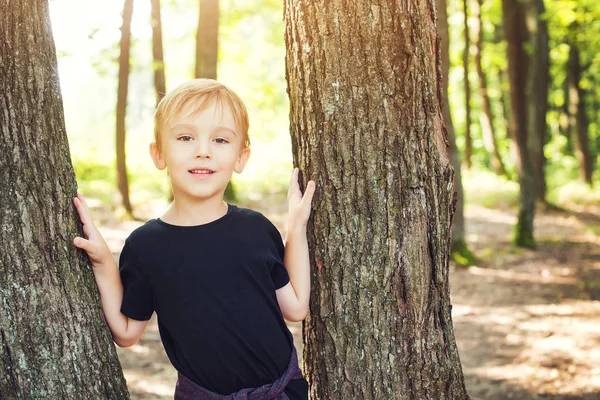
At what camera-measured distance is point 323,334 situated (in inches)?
100

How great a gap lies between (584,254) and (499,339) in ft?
14.7

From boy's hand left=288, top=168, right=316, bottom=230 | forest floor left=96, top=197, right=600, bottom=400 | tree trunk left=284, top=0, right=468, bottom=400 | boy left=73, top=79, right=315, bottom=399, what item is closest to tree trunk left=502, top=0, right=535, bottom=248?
forest floor left=96, top=197, right=600, bottom=400

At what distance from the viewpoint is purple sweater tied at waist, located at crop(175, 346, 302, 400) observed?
2.23 metres

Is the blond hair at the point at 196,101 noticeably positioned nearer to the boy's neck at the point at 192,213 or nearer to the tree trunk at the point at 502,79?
the boy's neck at the point at 192,213

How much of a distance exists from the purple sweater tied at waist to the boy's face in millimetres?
710

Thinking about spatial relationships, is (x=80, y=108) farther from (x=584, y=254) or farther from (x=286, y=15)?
(x=286, y=15)

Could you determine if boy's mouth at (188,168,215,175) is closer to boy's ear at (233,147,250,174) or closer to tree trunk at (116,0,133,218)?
boy's ear at (233,147,250,174)

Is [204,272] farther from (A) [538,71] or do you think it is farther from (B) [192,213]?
(A) [538,71]

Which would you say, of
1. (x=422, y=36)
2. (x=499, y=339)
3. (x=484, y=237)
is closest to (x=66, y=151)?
(x=422, y=36)

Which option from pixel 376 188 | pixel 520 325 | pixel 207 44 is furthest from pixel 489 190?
pixel 376 188

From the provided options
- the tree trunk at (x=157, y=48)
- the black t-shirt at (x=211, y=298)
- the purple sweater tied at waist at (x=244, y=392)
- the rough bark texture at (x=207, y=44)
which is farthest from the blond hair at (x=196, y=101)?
the tree trunk at (x=157, y=48)

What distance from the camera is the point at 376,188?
241 cm

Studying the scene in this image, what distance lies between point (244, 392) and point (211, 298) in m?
0.37

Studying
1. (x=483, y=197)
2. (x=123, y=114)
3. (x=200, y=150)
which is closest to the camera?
(x=200, y=150)
